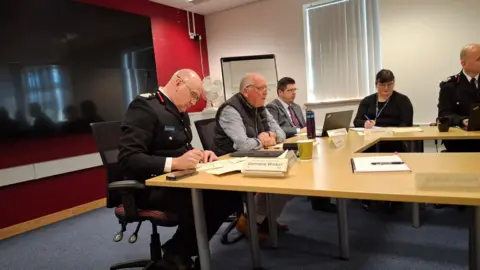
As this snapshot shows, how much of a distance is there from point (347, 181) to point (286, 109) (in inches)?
85.9

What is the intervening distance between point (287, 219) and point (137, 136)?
1626 millimetres

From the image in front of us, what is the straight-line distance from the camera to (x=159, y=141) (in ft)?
5.76

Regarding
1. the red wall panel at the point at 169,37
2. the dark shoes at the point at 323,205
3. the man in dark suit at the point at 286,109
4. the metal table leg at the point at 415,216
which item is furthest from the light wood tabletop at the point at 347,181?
the red wall panel at the point at 169,37

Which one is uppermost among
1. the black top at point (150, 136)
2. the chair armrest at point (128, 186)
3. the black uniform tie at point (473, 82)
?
the black uniform tie at point (473, 82)

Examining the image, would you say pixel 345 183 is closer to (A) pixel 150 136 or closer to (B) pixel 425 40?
(A) pixel 150 136

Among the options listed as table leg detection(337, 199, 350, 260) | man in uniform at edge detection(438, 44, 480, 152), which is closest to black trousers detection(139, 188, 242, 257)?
table leg detection(337, 199, 350, 260)

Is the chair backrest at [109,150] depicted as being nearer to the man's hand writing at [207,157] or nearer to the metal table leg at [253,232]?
the man's hand writing at [207,157]

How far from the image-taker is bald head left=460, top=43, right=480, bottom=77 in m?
2.53

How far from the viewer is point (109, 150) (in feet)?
5.87

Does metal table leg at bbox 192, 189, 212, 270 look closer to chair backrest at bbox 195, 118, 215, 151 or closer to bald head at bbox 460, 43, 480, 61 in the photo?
chair backrest at bbox 195, 118, 215, 151

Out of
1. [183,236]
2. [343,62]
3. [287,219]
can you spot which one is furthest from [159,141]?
[343,62]

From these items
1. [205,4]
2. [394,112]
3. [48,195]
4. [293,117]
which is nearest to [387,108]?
[394,112]

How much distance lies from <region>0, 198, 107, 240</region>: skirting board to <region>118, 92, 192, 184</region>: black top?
2.03 metres

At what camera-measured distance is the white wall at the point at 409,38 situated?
11.8ft
